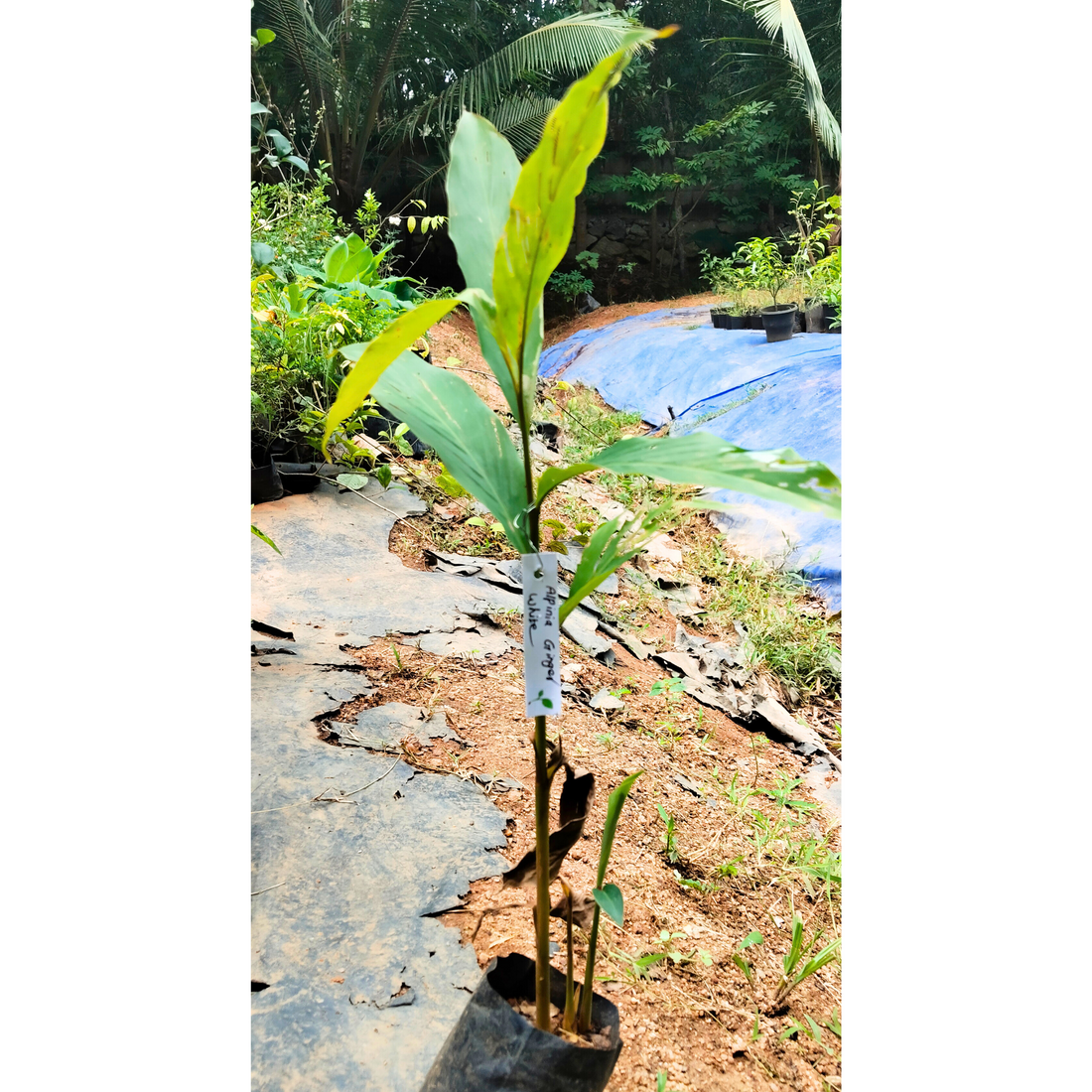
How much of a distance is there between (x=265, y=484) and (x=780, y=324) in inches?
57.0

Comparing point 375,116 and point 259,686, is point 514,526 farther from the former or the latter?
point 375,116

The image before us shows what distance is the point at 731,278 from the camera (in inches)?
71.7

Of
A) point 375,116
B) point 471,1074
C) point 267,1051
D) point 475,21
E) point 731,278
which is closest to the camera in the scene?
point 471,1074

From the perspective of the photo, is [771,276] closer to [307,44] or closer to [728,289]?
[728,289]

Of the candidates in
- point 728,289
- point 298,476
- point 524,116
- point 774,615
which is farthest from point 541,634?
point 728,289

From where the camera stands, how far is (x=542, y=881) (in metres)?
0.51

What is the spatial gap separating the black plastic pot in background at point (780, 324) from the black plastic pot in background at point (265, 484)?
1323 mm

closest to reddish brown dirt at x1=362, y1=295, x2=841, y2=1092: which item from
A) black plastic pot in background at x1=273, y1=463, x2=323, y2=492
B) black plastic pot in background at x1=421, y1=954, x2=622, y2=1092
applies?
black plastic pot in background at x1=421, y1=954, x2=622, y2=1092

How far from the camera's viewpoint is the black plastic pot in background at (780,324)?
81.0 inches

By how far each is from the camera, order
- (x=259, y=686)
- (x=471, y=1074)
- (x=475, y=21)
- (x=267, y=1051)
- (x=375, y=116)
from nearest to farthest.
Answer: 1. (x=471, y=1074)
2. (x=267, y=1051)
3. (x=259, y=686)
4. (x=475, y=21)
5. (x=375, y=116)

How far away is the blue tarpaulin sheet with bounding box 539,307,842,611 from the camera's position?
177 cm
